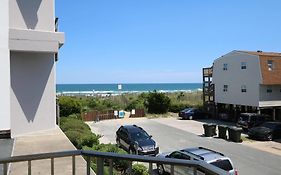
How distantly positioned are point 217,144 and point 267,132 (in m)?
4.81

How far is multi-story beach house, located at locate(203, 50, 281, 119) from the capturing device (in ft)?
112

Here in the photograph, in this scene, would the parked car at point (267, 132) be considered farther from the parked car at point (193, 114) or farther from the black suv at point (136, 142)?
the parked car at point (193, 114)

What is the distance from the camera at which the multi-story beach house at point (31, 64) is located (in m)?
10.1

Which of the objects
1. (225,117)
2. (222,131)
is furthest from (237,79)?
(222,131)

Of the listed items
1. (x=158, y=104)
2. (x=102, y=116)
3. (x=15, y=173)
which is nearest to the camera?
(x=15, y=173)

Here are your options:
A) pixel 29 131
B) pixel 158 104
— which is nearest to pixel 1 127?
pixel 29 131

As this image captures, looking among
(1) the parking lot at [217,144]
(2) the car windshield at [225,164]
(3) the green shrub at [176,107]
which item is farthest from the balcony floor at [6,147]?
(3) the green shrub at [176,107]

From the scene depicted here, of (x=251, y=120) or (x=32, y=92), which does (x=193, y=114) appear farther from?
(x=32, y=92)

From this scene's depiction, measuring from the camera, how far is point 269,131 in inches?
1069

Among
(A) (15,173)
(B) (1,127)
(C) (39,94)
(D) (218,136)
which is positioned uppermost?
(C) (39,94)

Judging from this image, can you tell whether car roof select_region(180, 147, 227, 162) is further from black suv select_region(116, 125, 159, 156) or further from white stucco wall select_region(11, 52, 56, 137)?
white stucco wall select_region(11, 52, 56, 137)

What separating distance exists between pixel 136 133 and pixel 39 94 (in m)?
11.0

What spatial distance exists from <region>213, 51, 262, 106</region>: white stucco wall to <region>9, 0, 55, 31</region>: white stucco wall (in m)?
27.0

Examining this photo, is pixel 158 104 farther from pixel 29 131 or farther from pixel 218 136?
pixel 29 131
